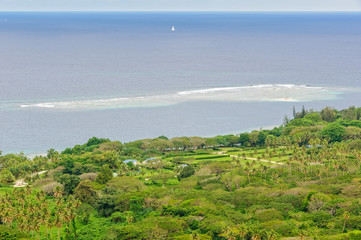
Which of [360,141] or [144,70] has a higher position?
[144,70]

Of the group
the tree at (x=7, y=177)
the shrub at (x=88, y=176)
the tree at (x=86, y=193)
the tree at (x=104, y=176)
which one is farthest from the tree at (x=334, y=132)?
the tree at (x=7, y=177)

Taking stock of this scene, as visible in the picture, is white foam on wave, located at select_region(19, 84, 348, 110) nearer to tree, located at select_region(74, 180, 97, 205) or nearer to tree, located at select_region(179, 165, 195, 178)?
tree, located at select_region(179, 165, 195, 178)

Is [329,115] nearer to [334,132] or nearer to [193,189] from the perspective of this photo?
[334,132]

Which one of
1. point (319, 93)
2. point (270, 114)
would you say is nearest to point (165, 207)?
point (270, 114)

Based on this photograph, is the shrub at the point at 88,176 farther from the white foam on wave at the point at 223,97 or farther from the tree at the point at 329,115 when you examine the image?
the tree at the point at 329,115

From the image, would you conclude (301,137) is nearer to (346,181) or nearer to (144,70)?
(346,181)

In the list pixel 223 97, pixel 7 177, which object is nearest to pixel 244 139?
pixel 223 97

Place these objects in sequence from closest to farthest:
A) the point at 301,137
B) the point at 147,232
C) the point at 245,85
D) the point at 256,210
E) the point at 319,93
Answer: the point at 147,232, the point at 256,210, the point at 301,137, the point at 319,93, the point at 245,85
